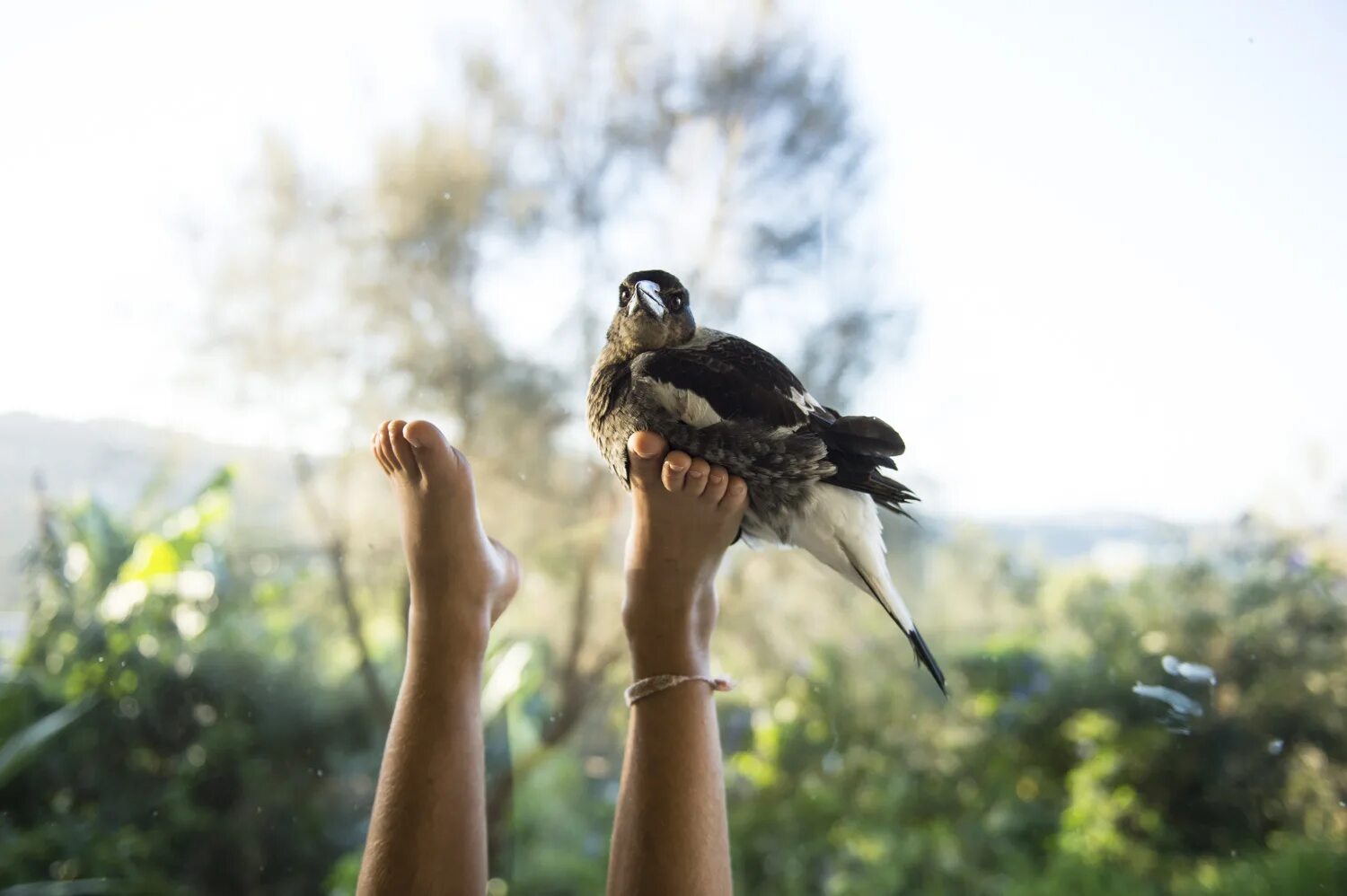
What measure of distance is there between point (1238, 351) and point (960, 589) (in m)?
0.42

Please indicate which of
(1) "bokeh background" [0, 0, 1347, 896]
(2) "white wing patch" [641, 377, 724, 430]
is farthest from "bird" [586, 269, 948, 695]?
(1) "bokeh background" [0, 0, 1347, 896]

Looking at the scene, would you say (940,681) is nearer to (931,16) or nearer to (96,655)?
(931,16)

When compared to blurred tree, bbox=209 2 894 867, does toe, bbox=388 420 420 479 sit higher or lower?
lower

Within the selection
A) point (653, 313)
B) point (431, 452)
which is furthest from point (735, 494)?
point (431, 452)

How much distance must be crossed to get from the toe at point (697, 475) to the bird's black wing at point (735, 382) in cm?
4

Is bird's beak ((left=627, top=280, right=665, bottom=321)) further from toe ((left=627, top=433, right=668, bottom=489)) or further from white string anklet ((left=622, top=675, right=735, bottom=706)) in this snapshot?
white string anklet ((left=622, top=675, right=735, bottom=706))

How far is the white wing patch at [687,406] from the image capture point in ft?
2.42

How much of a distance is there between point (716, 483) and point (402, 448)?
1.06 feet

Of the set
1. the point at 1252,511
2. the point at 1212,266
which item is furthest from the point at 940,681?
the point at 1212,266

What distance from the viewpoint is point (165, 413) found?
1.28 metres

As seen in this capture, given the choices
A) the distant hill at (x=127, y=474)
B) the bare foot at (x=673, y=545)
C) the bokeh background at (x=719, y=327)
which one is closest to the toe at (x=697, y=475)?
the bare foot at (x=673, y=545)

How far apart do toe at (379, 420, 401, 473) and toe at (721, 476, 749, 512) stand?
34 cm

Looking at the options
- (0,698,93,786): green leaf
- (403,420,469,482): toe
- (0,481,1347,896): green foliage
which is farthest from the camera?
(0,698,93,786): green leaf

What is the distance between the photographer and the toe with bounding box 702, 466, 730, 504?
29.4 inches
